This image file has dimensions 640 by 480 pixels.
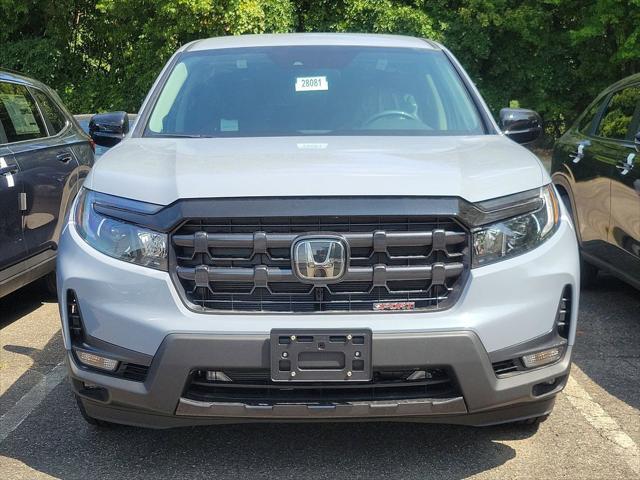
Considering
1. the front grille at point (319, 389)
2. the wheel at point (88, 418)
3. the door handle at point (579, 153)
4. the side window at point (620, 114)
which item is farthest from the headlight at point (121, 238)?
the door handle at point (579, 153)

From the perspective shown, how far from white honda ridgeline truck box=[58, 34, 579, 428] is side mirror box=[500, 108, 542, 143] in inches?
49.4

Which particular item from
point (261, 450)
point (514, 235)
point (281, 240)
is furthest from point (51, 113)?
point (514, 235)

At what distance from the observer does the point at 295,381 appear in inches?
123

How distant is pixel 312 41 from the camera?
4992mm

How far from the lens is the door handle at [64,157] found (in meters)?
6.44

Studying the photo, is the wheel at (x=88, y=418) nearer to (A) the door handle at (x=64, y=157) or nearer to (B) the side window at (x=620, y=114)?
(A) the door handle at (x=64, y=157)

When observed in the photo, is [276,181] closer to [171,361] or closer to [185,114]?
[171,361]

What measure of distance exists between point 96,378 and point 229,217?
0.81m

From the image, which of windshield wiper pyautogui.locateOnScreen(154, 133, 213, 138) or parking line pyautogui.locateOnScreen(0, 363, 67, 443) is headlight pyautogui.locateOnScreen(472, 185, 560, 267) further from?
parking line pyautogui.locateOnScreen(0, 363, 67, 443)

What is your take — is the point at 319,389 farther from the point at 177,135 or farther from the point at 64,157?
the point at 64,157

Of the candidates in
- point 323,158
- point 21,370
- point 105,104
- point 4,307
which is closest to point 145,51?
point 105,104

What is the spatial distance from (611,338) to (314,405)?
10.4 ft

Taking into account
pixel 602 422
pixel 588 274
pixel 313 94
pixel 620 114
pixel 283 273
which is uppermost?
pixel 313 94

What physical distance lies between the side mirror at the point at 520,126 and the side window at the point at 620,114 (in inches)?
60.9
